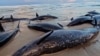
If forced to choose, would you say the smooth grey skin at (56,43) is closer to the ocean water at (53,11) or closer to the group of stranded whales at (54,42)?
the group of stranded whales at (54,42)

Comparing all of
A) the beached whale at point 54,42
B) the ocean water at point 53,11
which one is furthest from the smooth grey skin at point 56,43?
the ocean water at point 53,11

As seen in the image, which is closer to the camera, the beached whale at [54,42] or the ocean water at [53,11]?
the beached whale at [54,42]

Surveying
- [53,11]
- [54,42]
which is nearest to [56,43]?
[54,42]

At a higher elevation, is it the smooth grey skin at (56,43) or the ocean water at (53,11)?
the smooth grey skin at (56,43)

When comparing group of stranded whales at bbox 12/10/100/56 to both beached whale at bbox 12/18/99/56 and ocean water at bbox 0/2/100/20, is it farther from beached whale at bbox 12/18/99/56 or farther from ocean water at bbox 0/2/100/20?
ocean water at bbox 0/2/100/20

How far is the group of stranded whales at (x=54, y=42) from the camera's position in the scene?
317cm

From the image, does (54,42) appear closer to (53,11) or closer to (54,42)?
(54,42)

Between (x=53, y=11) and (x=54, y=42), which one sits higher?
(x=54, y=42)

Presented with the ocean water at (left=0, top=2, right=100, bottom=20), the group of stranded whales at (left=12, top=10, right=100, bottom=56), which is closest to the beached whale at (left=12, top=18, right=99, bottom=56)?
the group of stranded whales at (left=12, top=10, right=100, bottom=56)

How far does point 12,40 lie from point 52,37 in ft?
3.29

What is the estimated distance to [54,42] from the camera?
11.3 ft

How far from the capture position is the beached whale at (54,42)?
3166 millimetres

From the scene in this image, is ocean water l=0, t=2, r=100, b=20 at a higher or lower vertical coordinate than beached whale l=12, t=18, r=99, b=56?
lower

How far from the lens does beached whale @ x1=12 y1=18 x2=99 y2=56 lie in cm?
317
